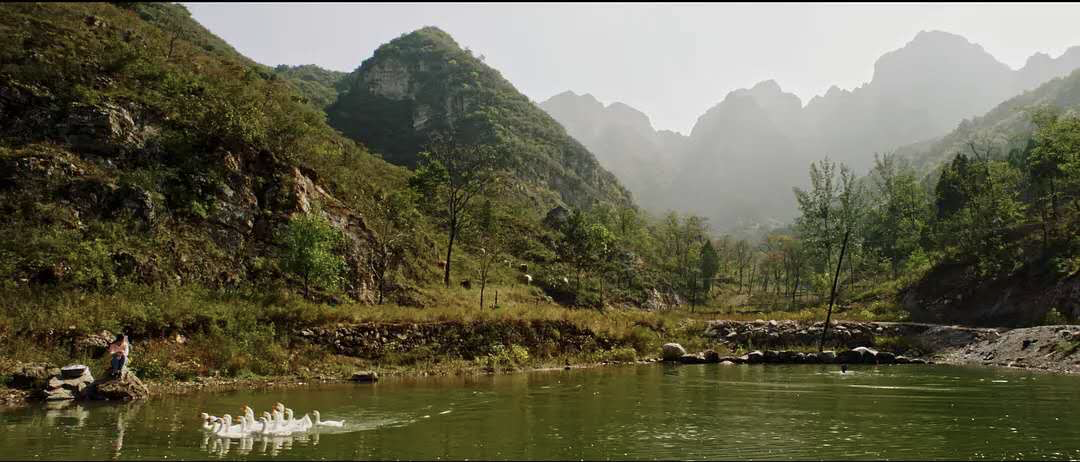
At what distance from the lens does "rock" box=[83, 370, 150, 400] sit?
21.9 metres

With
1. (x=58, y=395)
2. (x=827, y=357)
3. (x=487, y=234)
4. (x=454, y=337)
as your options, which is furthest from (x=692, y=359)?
(x=487, y=234)

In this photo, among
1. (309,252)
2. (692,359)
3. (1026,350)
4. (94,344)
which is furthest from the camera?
(692,359)

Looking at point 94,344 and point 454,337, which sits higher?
point 94,344

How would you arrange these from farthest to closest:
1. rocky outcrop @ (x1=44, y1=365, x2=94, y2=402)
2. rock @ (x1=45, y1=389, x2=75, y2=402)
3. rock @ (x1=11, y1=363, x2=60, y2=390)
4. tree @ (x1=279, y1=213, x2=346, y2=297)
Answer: tree @ (x1=279, y1=213, x2=346, y2=297) < rock @ (x1=11, y1=363, x2=60, y2=390) < rocky outcrop @ (x1=44, y1=365, x2=94, y2=402) < rock @ (x1=45, y1=389, x2=75, y2=402)

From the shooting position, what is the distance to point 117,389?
72.1 ft

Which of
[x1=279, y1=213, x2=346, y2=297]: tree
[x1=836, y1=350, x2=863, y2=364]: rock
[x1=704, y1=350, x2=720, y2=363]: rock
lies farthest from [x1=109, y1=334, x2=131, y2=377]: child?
[x1=836, y1=350, x2=863, y2=364]: rock

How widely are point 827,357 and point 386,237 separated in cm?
3766

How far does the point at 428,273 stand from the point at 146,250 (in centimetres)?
2797

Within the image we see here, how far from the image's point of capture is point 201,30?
139375 mm

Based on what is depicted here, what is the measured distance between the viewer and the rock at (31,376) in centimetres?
2162

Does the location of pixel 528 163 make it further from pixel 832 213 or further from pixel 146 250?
pixel 146 250

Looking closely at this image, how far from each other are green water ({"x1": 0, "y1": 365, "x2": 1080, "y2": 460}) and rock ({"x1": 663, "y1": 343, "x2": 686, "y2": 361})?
47.0 ft

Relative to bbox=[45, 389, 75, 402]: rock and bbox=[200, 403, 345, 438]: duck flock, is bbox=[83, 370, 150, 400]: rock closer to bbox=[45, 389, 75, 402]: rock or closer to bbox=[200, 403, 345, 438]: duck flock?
bbox=[45, 389, 75, 402]: rock

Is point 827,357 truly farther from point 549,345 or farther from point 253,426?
point 253,426
